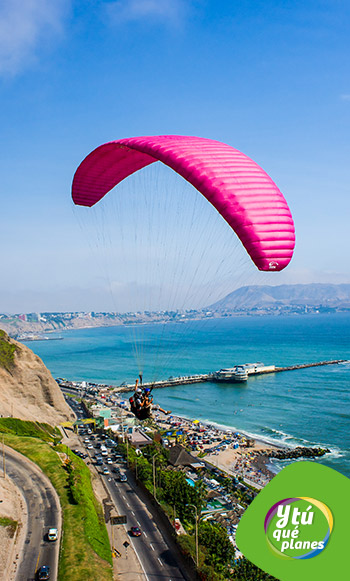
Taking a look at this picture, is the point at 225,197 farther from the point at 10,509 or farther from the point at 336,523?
the point at 10,509

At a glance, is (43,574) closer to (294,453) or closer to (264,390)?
(294,453)

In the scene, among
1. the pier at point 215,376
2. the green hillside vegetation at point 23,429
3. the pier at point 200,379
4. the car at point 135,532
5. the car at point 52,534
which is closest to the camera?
the car at point 52,534

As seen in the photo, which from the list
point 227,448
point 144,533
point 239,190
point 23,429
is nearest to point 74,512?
point 144,533

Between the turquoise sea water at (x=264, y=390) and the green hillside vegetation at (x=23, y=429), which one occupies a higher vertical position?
the green hillside vegetation at (x=23, y=429)

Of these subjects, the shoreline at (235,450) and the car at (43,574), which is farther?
the shoreline at (235,450)

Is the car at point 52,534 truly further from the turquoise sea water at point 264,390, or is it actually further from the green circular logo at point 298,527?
the turquoise sea water at point 264,390

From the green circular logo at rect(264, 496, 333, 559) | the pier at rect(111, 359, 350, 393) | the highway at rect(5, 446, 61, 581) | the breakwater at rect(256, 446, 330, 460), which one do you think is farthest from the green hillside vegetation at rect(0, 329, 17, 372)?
the green circular logo at rect(264, 496, 333, 559)

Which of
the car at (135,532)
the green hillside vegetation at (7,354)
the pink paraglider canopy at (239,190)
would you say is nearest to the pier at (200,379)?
the green hillside vegetation at (7,354)
